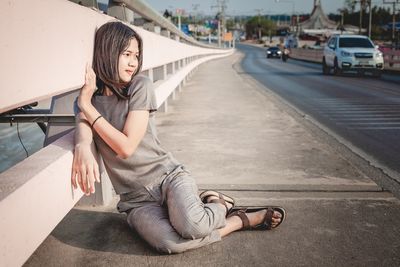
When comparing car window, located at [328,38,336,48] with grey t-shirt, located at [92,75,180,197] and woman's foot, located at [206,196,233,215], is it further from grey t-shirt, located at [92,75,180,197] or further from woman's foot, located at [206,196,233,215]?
grey t-shirt, located at [92,75,180,197]

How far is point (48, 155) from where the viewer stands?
1861 millimetres

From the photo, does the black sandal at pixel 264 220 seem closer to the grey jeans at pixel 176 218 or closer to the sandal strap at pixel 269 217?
the sandal strap at pixel 269 217

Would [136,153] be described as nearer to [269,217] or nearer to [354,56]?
[269,217]

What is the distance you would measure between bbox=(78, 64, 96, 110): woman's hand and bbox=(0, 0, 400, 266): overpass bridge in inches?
3.5

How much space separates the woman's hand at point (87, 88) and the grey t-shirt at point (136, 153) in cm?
20

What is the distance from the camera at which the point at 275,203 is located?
10.4ft

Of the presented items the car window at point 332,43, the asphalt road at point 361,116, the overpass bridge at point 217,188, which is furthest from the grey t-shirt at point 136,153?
the car window at point 332,43

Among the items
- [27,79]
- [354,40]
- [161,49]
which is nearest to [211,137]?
[161,49]

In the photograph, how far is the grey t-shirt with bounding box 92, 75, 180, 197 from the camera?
7.93ft

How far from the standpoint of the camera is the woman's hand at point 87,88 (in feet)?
7.21

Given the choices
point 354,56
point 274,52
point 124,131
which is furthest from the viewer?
point 274,52

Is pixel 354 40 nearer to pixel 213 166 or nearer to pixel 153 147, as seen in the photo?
pixel 213 166

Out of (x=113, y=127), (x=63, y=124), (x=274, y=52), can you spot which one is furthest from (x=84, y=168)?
(x=274, y=52)

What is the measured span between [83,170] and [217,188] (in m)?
1.66
